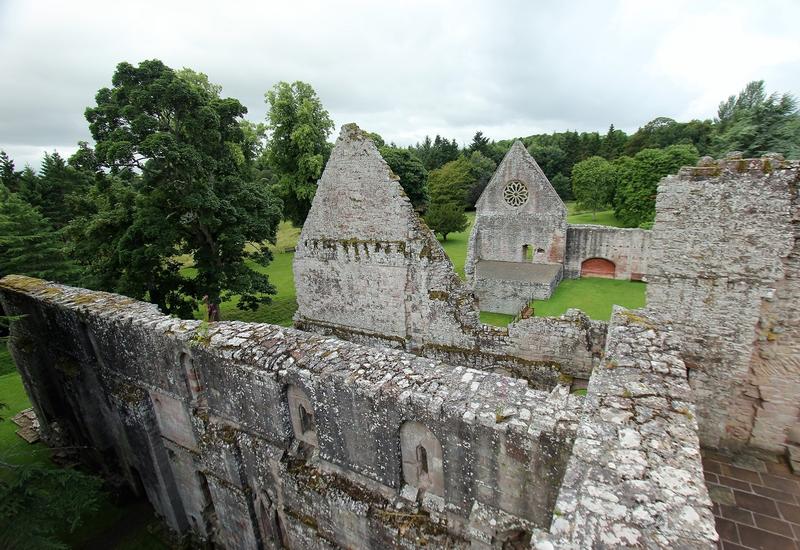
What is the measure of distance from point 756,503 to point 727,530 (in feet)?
3.42

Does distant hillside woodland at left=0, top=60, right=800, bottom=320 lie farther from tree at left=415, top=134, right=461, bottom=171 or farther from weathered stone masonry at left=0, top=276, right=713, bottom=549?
tree at left=415, top=134, right=461, bottom=171

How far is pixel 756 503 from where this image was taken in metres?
6.41

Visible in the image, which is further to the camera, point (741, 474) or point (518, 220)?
point (518, 220)

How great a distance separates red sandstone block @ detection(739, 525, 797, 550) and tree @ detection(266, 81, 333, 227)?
78.5 feet

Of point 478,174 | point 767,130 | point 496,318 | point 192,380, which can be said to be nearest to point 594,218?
point 478,174

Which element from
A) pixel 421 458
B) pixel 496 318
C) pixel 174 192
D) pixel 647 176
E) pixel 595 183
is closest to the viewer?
pixel 421 458

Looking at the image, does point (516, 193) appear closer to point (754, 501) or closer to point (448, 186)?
point (754, 501)

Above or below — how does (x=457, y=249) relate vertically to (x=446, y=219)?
below

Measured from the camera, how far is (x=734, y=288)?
23.5 feet

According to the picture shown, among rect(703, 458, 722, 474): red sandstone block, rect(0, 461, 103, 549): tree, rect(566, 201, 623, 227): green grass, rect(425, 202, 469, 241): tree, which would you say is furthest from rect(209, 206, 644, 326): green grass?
rect(566, 201, 623, 227): green grass

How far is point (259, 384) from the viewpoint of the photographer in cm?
591

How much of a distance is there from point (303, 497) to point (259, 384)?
195 cm

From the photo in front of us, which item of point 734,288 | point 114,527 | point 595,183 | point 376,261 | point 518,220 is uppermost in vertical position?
point 595,183

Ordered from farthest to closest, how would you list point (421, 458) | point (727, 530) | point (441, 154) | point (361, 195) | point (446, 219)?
point (441, 154) < point (446, 219) < point (361, 195) < point (727, 530) < point (421, 458)
